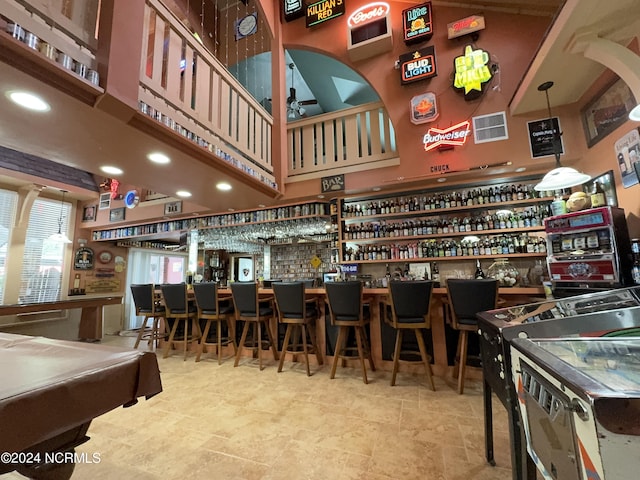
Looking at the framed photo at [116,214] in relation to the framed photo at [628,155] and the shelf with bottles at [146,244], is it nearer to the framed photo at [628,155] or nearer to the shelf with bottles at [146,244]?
the shelf with bottles at [146,244]

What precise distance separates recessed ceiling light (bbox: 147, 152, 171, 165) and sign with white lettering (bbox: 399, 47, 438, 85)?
3.32 m

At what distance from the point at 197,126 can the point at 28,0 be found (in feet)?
4.18

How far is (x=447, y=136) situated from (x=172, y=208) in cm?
499

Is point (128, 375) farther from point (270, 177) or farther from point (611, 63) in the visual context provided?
point (611, 63)

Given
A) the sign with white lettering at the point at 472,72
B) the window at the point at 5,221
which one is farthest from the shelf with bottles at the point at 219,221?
the sign with white lettering at the point at 472,72

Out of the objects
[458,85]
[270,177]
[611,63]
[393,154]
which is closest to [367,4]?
[458,85]

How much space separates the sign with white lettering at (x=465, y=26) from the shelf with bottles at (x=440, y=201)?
2130 millimetres

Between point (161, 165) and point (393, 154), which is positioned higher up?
point (393, 154)

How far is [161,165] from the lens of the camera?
300cm

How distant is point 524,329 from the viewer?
1265 millimetres

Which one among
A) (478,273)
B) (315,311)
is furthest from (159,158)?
(478,273)

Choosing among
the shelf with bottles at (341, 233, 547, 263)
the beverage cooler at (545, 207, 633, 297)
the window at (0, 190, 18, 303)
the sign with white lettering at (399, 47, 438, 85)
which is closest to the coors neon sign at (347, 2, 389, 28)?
the sign with white lettering at (399, 47, 438, 85)

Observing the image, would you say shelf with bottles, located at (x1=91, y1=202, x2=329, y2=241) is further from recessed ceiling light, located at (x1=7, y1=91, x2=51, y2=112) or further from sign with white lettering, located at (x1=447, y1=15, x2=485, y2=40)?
recessed ceiling light, located at (x1=7, y1=91, x2=51, y2=112)

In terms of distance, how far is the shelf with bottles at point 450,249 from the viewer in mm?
3732
